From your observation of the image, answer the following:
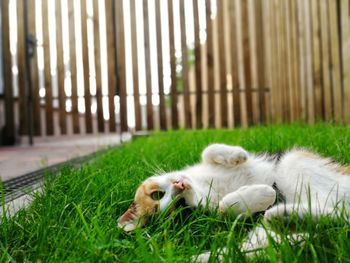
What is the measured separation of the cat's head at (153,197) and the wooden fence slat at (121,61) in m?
4.41

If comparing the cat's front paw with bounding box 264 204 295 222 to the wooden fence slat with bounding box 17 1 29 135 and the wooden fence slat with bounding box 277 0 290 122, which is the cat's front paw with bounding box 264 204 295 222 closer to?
the wooden fence slat with bounding box 277 0 290 122

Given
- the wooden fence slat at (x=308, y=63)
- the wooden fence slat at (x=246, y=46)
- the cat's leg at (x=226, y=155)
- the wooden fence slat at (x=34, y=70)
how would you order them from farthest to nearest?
the wooden fence slat at (x=34, y=70)
the wooden fence slat at (x=246, y=46)
the wooden fence slat at (x=308, y=63)
the cat's leg at (x=226, y=155)

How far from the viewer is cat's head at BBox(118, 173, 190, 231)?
1.59 metres

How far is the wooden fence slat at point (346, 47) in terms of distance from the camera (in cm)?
387

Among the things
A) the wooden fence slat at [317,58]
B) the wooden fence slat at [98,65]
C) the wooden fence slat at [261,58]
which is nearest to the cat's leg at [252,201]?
the wooden fence slat at [317,58]

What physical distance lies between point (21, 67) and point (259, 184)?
5275mm

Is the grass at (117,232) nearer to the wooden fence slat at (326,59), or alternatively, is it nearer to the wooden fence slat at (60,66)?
the wooden fence slat at (326,59)

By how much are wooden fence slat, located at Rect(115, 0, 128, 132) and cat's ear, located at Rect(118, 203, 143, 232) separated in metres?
4.75

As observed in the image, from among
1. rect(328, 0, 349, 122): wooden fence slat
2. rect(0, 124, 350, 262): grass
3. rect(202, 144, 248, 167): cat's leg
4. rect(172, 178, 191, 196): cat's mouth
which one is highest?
rect(328, 0, 349, 122): wooden fence slat

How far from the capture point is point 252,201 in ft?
5.29

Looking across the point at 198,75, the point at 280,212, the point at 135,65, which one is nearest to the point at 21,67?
the point at 135,65

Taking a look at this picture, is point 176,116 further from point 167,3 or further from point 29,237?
point 29,237

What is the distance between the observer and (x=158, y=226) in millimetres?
1595

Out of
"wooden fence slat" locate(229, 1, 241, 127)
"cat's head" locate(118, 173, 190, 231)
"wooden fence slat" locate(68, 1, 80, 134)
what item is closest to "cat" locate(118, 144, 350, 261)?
"cat's head" locate(118, 173, 190, 231)
